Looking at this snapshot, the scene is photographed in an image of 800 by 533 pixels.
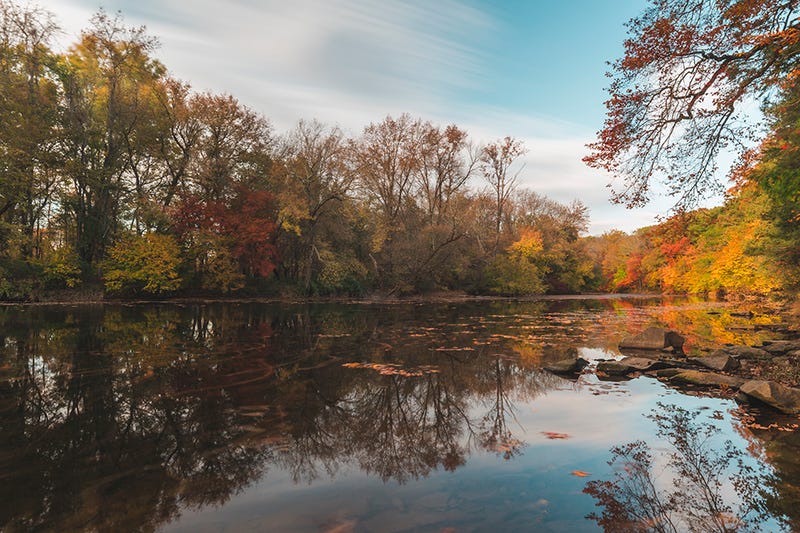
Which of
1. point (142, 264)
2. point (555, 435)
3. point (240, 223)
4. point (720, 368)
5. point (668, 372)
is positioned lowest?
point (555, 435)

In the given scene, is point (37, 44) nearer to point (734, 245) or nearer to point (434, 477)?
point (434, 477)

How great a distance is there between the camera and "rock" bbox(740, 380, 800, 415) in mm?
6082

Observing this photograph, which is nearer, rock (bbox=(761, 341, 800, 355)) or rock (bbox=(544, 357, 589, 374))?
rock (bbox=(544, 357, 589, 374))

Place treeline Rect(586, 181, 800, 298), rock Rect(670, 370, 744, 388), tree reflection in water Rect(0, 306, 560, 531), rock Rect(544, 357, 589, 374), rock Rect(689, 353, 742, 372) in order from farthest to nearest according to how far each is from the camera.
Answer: treeline Rect(586, 181, 800, 298), rock Rect(544, 357, 589, 374), rock Rect(689, 353, 742, 372), rock Rect(670, 370, 744, 388), tree reflection in water Rect(0, 306, 560, 531)

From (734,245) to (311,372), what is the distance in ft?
143

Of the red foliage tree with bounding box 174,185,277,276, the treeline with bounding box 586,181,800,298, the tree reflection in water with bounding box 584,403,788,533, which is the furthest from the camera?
the red foliage tree with bounding box 174,185,277,276

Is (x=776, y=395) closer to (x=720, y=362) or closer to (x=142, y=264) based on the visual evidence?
(x=720, y=362)

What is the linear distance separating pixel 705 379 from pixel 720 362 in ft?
5.36

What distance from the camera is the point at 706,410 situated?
633cm

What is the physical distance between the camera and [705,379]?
25.9 ft

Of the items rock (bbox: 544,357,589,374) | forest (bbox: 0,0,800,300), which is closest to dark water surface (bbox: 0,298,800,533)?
rock (bbox: 544,357,589,374)

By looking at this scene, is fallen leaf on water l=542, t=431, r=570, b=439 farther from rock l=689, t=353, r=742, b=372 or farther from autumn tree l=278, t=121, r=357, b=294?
autumn tree l=278, t=121, r=357, b=294

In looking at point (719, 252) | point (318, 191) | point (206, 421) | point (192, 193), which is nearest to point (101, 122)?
point (192, 193)

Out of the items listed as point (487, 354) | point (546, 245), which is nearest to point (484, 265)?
point (546, 245)
